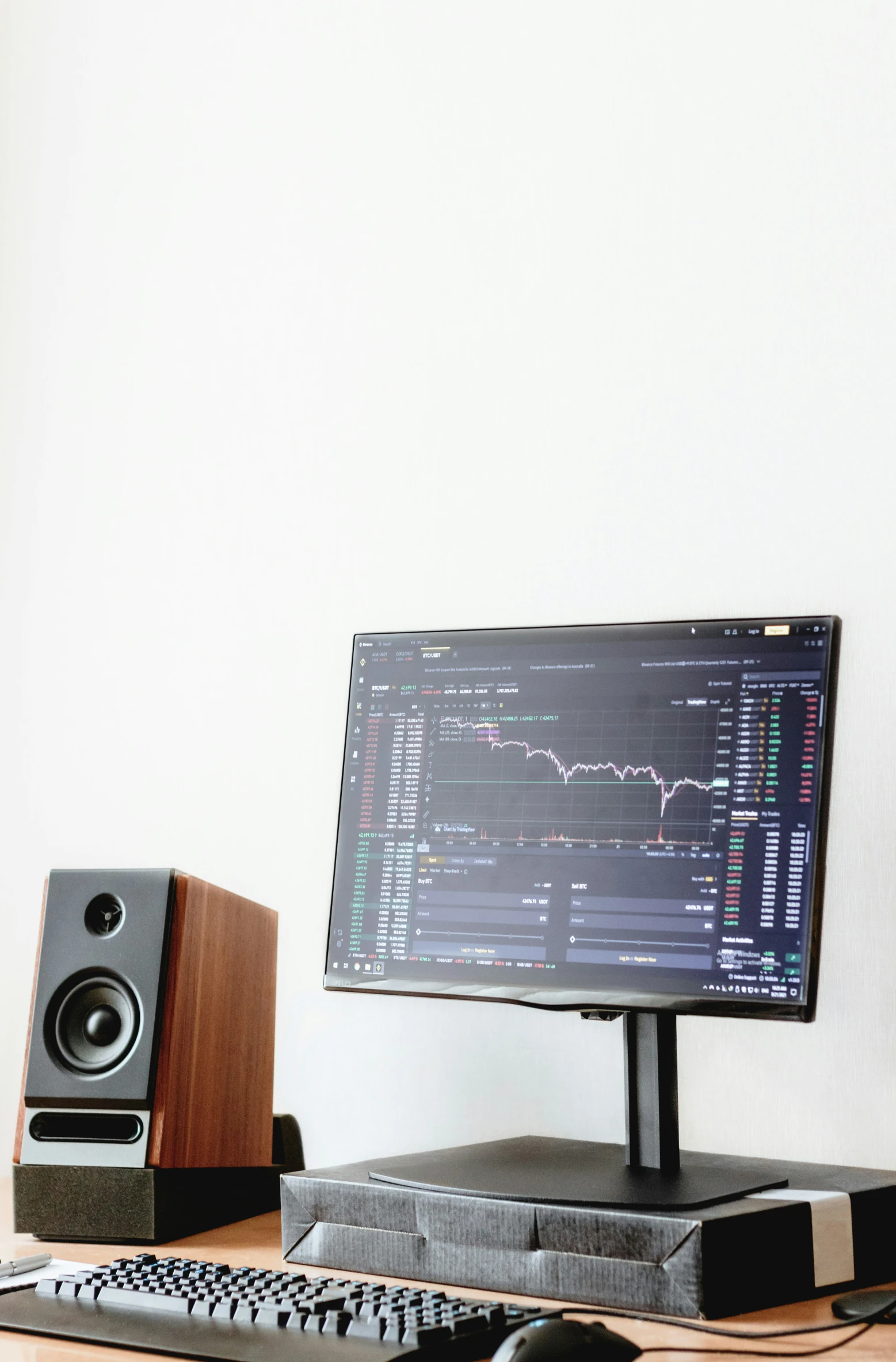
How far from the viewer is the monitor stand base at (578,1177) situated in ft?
3.13

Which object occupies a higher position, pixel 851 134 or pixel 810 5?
pixel 810 5

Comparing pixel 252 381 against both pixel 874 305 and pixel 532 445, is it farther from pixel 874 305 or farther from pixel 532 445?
pixel 874 305

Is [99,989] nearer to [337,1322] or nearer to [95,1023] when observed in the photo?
[95,1023]

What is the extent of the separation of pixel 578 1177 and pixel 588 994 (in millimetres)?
137

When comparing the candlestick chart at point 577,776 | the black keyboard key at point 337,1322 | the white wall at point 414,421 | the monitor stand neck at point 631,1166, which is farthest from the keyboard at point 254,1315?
the white wall at point 414,421

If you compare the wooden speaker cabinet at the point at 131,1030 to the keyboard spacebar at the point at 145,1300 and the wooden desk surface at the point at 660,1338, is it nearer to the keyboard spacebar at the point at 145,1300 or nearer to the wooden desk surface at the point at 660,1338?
the wooden desk surface at the point at 660,1338

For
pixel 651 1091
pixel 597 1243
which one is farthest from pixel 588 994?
pixel 597 1243

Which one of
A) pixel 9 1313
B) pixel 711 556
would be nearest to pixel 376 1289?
pixel 9 1313

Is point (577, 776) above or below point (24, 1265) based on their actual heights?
above

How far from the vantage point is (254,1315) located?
0.86m

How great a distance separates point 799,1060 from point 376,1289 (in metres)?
0.52

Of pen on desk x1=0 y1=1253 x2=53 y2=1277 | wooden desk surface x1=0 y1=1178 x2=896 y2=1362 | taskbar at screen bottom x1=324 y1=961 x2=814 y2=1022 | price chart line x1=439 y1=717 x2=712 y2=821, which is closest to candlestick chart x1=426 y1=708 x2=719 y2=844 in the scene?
price chart line x1=439 y1=717 x2=712 y2=821

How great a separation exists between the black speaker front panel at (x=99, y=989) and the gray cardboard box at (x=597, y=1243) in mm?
218

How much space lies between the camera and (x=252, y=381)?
1684 mm
